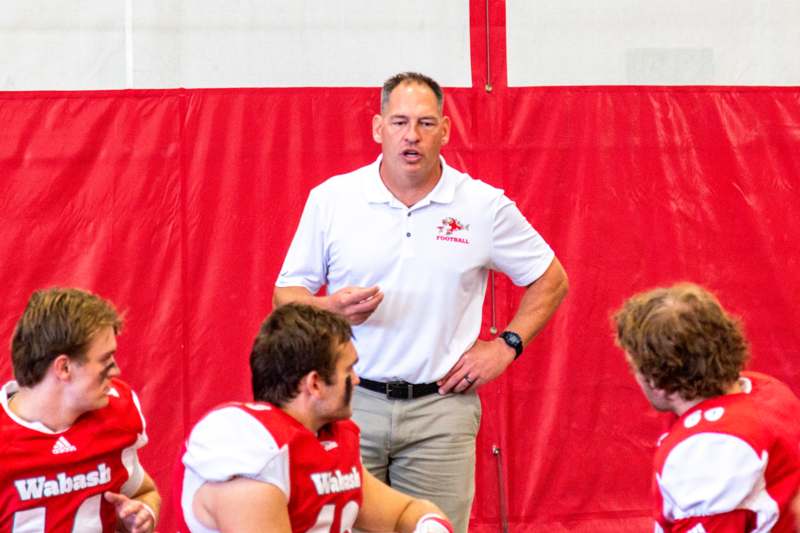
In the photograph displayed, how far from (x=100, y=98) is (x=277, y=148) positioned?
0.73 meters

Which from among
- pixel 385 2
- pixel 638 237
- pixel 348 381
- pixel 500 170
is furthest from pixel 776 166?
pixel 348 381

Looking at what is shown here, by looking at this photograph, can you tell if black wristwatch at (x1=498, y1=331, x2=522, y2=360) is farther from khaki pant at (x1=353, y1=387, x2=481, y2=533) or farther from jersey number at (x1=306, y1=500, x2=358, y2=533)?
jersey number at (x1=306, y1=500, x2=358, y2=533)

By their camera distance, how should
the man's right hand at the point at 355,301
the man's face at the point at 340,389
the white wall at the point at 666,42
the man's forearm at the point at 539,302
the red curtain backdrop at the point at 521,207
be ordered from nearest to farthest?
1. the man's face at the point at 340,389
2. the man's right hand at the point at 355,301
3. the man's forearm at the point at 539,302
4. the red curtain backdrop at the point at 521,207
5. the white wall at the point at 666,42

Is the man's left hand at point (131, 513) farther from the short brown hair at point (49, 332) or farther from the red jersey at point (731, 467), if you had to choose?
the red jersey at point (731, 467)

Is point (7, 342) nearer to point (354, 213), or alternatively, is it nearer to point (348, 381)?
point (354, 213)

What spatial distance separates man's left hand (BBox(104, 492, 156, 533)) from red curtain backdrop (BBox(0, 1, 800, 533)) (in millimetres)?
1895

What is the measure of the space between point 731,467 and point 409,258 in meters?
1.44

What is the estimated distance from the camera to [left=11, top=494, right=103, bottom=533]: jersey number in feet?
8.07

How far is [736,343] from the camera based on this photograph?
2246 millimetres

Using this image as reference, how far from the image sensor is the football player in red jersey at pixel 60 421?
2.45 meters

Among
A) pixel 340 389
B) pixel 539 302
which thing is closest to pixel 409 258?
pixel 539 302

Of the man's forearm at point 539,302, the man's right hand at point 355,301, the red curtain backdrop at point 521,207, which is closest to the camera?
the man's right hand at point 355,301

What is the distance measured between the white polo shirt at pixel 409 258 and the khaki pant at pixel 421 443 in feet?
0.30

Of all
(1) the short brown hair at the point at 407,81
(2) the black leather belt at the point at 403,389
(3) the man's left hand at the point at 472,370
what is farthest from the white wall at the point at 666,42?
(2) the black leather belt at the point at 403,389
